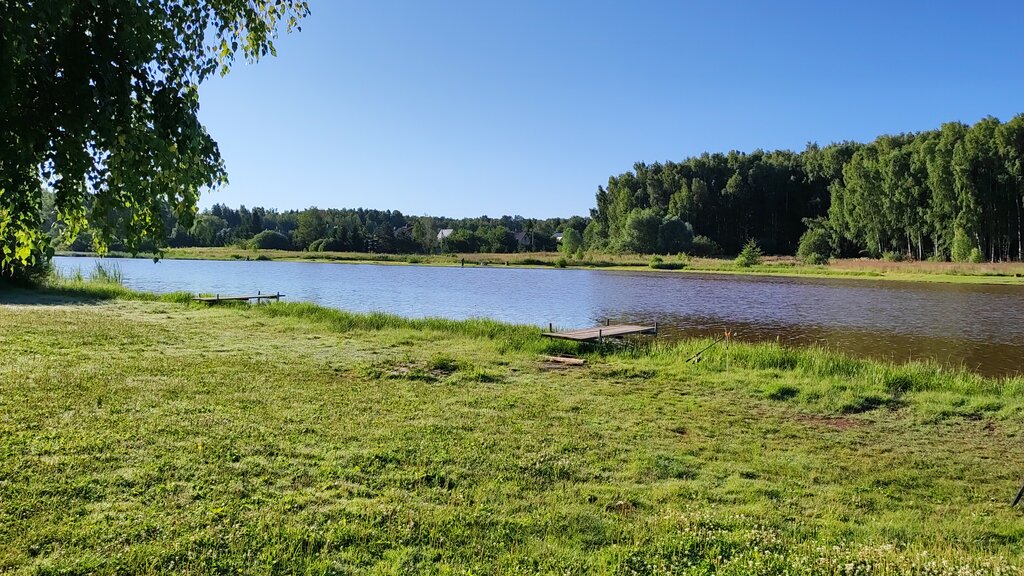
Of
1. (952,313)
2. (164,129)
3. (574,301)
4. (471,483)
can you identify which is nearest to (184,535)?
(471,483)

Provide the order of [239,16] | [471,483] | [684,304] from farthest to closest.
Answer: [684,304]
[471,483]
[239,16]

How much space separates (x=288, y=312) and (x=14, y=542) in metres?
18.9

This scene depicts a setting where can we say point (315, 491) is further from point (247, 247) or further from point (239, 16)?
point (247, 247)

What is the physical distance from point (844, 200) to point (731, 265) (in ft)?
78.0

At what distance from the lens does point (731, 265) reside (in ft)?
258

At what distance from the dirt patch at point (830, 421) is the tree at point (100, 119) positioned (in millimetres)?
9305

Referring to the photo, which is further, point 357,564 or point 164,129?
point 357,564

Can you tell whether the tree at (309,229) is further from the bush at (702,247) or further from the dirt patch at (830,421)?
the dirt patch at (830,421)

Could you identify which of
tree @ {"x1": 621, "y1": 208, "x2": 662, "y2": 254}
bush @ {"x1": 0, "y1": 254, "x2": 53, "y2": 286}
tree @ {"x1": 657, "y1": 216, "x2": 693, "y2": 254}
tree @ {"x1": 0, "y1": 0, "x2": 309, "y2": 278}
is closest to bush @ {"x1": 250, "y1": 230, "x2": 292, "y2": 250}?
tree @ {"x1": 621, "y1": 208, "x2": 662, "y2": 254}

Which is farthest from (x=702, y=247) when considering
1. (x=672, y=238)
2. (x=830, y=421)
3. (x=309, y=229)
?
(x=830, y=421)

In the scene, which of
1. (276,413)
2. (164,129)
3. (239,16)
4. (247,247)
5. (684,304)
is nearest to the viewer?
(164,129)

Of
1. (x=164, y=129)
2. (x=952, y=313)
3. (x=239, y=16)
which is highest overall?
(x=239, y=16)

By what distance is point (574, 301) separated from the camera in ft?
119

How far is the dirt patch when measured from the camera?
1005 cm
